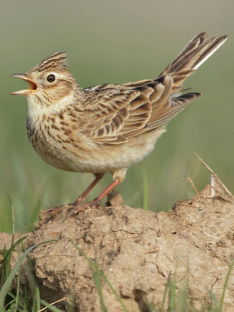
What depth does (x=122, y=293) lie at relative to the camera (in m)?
4.97

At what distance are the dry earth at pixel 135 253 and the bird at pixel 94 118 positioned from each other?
1.03 meters

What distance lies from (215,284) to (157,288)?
0.44 m

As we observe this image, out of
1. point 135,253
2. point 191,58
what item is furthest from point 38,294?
point 191,58

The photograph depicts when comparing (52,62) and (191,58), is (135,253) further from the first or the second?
(191,58)

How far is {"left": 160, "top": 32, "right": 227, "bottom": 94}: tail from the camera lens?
857 cm

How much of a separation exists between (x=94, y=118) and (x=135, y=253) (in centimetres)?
267

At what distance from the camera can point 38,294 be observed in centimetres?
526

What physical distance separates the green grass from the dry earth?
6 cm

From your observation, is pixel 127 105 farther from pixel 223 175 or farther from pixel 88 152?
pixel 223 175

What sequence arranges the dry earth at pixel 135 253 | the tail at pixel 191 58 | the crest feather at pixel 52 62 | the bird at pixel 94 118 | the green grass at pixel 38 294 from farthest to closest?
the tail at pixel 191 58 → the crest feather at pixel 52 62 → the bird at pixel 94 118 → the dry earth at pixel 135 253 → the green grass at pixel 38 294

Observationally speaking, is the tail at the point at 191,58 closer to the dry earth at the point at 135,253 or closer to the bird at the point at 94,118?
the bird at the point at 94,118

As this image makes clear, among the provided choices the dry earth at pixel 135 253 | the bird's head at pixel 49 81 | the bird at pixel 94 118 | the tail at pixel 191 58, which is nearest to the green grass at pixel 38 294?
the dry earth at pixel 135 253

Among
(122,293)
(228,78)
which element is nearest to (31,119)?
(122,293)

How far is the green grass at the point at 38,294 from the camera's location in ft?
15.5
